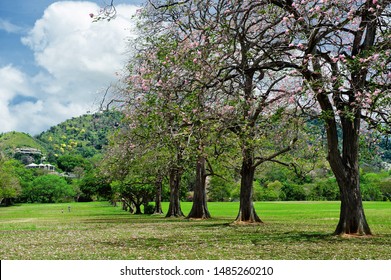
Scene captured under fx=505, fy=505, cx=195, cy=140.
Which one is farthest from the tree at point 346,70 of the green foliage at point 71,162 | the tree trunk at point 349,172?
the green foliage at point 71,162

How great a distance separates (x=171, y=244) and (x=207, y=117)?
5.08 meters

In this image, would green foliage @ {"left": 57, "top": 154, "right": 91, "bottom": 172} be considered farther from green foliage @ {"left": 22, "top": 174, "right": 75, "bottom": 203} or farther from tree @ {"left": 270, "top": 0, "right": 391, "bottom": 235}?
tree @ {"left": 270, "top": 0, "right": 391, "bottom": 235}

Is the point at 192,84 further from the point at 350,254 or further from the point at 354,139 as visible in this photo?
the point at 350,254

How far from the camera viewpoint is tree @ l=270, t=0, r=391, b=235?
15945 mm

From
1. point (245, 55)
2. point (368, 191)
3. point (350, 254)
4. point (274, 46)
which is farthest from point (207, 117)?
point (368, 191)

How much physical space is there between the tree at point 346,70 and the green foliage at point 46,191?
343 ft

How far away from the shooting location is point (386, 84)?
1730 cm

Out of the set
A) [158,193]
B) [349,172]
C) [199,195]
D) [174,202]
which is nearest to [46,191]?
[158,193]

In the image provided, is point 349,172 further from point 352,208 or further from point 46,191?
point 46,191

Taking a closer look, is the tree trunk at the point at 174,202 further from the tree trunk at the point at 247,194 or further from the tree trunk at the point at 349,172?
the tree trunk at the point at 349,172

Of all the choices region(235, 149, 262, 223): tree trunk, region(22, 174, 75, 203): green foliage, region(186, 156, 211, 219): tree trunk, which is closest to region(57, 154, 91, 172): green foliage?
region(22, 174, 75, 203): green foliage

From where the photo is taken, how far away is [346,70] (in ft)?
57.4

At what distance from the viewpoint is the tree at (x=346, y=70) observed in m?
15.9

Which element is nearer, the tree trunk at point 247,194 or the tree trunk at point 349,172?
the tree trunk at point 349,172
